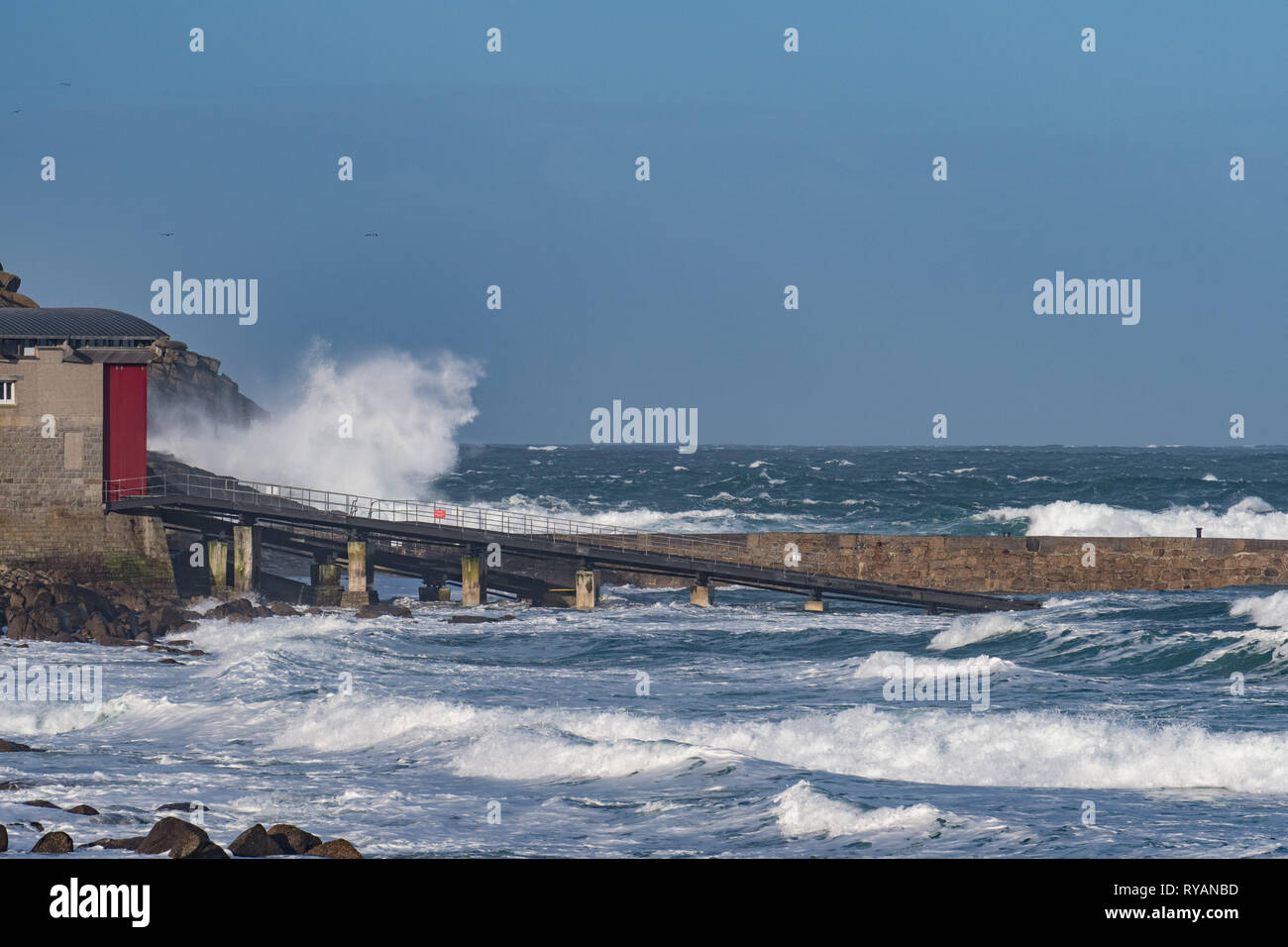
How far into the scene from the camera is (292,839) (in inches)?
534

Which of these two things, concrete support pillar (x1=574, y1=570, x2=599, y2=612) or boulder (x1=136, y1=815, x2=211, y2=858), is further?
concrete support pillar (x1=574, y1=570, x2=599, y2=612)

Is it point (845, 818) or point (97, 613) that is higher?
point (97, 613)

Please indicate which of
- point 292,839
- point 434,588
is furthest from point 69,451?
point 292,839

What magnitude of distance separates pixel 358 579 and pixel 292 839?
2365 cm

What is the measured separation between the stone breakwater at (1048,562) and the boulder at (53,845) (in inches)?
1224

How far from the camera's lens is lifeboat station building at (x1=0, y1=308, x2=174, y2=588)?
34.8 m

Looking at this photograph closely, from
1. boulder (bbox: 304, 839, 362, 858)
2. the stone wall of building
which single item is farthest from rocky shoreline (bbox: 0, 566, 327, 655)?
boulder (bbox: 304, 839, 362, 858)

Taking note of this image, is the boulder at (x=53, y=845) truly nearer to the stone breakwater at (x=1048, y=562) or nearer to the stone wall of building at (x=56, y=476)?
the stone wall of building at (x=56, y=476)

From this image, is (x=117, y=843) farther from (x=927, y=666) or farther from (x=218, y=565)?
(x=218, y=565)

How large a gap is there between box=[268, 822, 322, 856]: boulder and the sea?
0.87 metres

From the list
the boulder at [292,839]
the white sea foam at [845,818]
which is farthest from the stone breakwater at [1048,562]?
the boulder at [292,839]

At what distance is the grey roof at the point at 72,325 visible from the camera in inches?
1390

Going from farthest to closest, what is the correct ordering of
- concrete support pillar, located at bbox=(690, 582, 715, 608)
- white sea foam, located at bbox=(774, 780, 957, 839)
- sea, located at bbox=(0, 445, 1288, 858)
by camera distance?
concrete support pillar, located at bbox=(690, 582, 715, 608), sea, located at bbox=(0, 445, 1288, 858), white sea foam, located at bbox=(774, 780, 957, 839)

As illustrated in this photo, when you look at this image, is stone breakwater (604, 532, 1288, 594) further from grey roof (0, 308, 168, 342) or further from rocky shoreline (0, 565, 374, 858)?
grey roof (0, 308, 168, 342)
